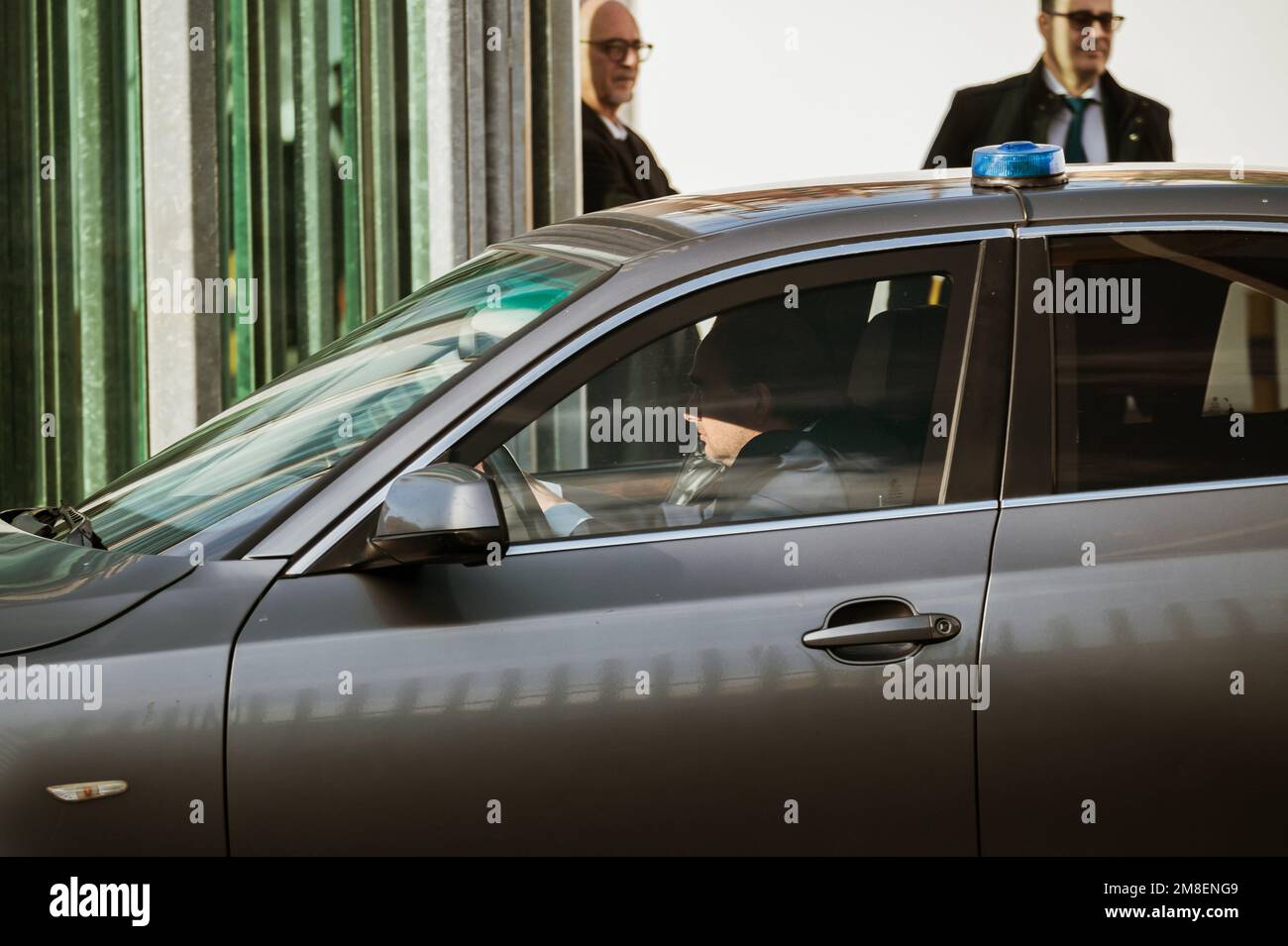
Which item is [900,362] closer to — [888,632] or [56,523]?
[888,632]

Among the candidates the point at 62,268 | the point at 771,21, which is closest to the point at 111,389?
the point at 62,268

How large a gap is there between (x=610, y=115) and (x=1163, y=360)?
5.21 meters

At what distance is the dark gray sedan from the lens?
7.97 feet

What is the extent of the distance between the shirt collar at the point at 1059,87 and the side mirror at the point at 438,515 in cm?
610

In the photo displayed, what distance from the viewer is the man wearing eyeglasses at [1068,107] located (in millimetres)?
7680

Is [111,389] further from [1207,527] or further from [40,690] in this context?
[1207,527]

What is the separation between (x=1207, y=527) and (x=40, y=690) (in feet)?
6.12

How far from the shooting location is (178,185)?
6.34 m

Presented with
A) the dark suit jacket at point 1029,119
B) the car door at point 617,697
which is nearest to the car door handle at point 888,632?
the car door at point 617,697

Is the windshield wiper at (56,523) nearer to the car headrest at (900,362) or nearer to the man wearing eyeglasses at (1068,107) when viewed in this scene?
the car headrest at (900,362)

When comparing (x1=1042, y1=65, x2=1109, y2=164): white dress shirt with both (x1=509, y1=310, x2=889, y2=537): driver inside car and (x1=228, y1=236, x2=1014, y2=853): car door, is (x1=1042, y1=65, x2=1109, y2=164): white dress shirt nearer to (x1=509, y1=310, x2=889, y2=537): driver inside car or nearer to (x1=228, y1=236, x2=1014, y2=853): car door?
(x1=509, y1=310, x2=889, y2=537): driver inside car

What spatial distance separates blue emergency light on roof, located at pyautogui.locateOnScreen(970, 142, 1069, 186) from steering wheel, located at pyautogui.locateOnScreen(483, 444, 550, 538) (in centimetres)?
101

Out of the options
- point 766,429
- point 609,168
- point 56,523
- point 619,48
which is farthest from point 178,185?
point 766,429

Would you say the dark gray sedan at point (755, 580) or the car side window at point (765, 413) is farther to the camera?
the car side window at point (765, 413)
